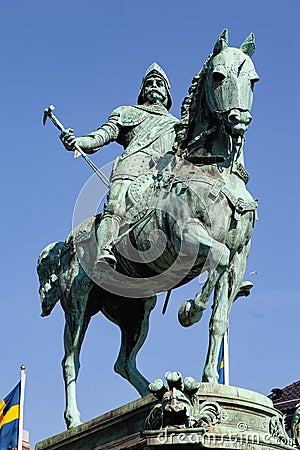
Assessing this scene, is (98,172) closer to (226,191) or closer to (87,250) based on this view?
(87,250)

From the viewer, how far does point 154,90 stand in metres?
19.5

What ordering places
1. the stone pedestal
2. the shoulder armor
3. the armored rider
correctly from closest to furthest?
the stone pedestal → the armored rider → the shoulder armor

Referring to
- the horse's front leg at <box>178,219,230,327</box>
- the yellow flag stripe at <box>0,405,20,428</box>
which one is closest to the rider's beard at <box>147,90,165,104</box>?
the horse's front leg at <box>178,219,230,327</box>

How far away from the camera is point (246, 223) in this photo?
16344 mm

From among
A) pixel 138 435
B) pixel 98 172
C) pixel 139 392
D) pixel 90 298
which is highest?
pixel 98 172

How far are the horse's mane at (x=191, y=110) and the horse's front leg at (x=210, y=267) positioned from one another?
1567 millimetres

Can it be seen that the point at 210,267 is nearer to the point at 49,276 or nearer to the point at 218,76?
the point at 218,76

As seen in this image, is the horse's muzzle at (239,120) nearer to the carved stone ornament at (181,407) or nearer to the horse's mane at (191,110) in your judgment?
the horse's mane at (191,110)

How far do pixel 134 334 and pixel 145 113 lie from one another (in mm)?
3308

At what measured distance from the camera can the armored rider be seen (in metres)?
17.6

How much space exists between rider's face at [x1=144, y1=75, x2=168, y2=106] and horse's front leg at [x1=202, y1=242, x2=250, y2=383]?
3.89m

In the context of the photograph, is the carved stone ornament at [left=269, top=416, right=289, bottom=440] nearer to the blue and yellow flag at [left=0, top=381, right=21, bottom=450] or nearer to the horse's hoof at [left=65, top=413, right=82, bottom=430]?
the horse's hoof at [left=65, top=413, right=82, bottom=430]

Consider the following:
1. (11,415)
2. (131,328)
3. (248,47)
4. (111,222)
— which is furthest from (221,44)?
(11,415)

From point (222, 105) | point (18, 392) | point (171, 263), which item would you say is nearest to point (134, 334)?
point (171, 263)
